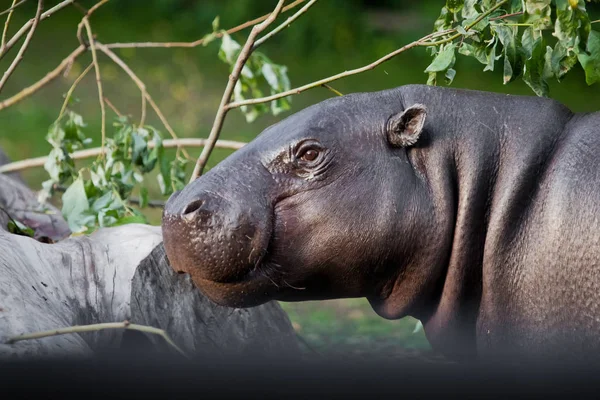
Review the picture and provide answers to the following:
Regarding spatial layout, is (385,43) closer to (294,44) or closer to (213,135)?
(294,44)

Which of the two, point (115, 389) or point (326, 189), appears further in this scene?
point (326, 189)

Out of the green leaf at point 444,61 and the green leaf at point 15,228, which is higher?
the green leaf at point 444,61

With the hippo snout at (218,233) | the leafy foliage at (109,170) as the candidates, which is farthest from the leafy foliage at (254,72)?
the hippo snout at (218,233)

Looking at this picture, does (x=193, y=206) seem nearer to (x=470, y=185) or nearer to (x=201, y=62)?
(x=470, y=185)

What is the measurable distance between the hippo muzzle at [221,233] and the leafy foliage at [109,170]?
1141mm

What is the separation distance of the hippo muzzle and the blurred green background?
5131 mm

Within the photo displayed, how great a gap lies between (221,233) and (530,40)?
1.12 meters

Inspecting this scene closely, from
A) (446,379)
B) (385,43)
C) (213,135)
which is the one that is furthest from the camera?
(385,43)

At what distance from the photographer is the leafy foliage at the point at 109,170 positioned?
3.69m

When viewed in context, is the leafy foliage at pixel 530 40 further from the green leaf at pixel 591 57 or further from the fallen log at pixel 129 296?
the fallen log at pixel 129 296

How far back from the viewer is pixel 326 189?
2.62m

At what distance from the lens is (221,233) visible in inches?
98.6

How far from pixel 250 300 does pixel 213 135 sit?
3.09 ft

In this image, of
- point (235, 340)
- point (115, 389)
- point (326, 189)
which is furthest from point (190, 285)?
point (115, 389)
